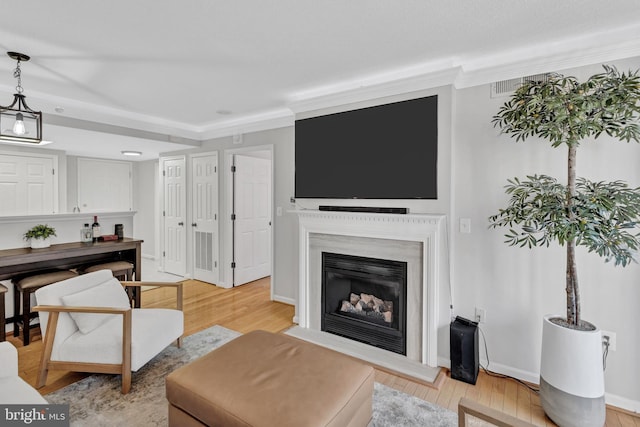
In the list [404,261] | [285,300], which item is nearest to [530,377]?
[404,261]

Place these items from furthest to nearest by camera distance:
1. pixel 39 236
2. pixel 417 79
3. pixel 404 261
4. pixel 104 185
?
pixel 104 185 < pixel 39 236 < pixel 404 261 < pixel 417 79

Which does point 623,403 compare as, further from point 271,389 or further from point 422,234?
point 271,389

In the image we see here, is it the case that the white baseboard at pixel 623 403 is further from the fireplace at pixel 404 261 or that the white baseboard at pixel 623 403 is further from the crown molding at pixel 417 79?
the crown molding at pixel 417 79

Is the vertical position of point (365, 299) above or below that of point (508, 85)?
below

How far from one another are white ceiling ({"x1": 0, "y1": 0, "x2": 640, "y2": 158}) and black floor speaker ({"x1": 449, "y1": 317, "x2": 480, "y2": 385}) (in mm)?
1933

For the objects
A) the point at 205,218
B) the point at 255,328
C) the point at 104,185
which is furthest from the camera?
the point at 104,185

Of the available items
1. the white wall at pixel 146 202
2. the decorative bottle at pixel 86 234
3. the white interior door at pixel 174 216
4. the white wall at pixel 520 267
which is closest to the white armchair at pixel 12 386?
the decorative bottle at pixel 86 234

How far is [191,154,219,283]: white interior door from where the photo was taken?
4953 mm

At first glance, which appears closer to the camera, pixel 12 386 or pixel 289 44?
pixel 12 386

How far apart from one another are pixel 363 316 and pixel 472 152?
5.79ft

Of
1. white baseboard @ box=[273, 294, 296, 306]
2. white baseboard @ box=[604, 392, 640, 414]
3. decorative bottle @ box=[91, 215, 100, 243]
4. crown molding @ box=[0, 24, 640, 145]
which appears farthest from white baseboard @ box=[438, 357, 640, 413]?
decorative bottle @ box=[91, 215, 100, 243]

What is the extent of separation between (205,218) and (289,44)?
11.3 feet

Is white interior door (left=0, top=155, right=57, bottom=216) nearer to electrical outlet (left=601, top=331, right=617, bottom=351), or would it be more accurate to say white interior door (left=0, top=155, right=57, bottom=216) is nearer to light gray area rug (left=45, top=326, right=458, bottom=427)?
light gray area rug (left=45, top=326, right=458, bottom=427)

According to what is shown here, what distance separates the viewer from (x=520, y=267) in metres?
2.46
